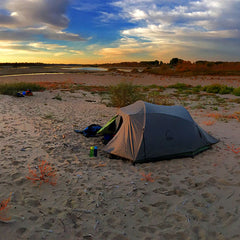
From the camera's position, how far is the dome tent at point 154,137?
18.1ft

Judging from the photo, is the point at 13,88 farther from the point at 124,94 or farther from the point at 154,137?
the point at 154,137

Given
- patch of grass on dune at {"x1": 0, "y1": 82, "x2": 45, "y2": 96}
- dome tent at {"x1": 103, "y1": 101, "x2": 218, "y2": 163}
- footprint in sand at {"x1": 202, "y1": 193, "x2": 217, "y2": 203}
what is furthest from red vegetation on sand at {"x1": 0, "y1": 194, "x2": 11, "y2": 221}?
patch of grass on dune at {"x1": 0, "y1": 82, "x2": 45, "y2": 96}

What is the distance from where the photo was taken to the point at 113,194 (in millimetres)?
4133

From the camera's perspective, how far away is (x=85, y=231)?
10.6 ft

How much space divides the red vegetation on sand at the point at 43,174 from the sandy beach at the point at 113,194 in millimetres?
92

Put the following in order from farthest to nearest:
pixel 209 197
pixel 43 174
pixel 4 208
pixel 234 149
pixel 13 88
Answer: pixel 13 88 < pixel 234 149 < pixel 43 174 < pixel 209 197 < pixel 4 208

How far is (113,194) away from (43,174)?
60.2 inches

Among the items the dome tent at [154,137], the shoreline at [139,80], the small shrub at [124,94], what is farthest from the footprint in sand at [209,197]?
the shoreline at [139,80]

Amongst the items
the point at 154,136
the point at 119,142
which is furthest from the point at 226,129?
the point at 119,142

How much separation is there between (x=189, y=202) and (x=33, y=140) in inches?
181

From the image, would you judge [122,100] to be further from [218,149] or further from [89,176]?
[89,176]

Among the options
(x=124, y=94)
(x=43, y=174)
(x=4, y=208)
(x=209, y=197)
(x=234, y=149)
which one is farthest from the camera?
(x=124, y=94)

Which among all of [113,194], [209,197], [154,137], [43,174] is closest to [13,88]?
[43,174]

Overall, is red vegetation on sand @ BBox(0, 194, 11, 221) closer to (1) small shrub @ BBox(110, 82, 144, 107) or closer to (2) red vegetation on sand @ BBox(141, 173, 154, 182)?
(2) red vegetation on sand @ BBox(141, 173, 154, 182)
